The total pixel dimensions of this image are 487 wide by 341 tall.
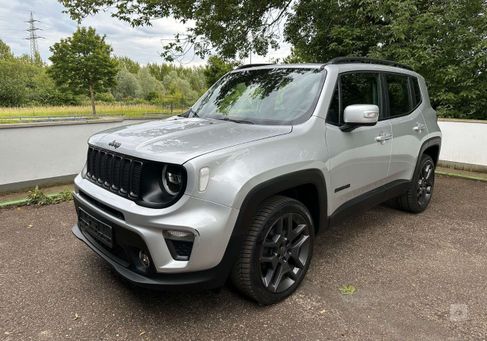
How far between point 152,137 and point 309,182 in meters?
1.19

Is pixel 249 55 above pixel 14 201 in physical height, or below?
above

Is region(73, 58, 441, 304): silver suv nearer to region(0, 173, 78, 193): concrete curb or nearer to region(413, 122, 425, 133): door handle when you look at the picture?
region(413, 122, 425, 133): door handle

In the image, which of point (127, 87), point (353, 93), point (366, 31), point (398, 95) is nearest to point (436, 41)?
point (366, 31)

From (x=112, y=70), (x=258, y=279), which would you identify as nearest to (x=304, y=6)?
(x=258, y=279)

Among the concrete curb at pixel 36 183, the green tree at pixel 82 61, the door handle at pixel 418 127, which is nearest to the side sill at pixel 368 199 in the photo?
the door handle at pixel 418 127

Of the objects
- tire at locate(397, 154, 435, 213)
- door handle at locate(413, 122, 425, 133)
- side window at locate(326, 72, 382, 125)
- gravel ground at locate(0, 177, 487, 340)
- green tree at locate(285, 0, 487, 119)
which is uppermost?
green tree at locate(285, 0, 487, 119)

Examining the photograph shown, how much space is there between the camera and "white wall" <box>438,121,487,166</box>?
22.7 ft

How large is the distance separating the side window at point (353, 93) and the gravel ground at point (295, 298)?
1371 millimetres

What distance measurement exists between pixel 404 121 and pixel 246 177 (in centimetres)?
254

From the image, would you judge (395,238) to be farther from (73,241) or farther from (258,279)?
(73,241)

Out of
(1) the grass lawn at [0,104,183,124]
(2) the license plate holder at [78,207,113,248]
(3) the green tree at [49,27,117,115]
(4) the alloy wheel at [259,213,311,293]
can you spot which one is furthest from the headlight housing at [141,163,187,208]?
(3) the green tree at [49,27,117,115]

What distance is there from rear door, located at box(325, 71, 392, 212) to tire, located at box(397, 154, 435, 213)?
0.94 meters

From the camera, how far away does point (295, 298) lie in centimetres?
277

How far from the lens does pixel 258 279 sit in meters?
2.49
